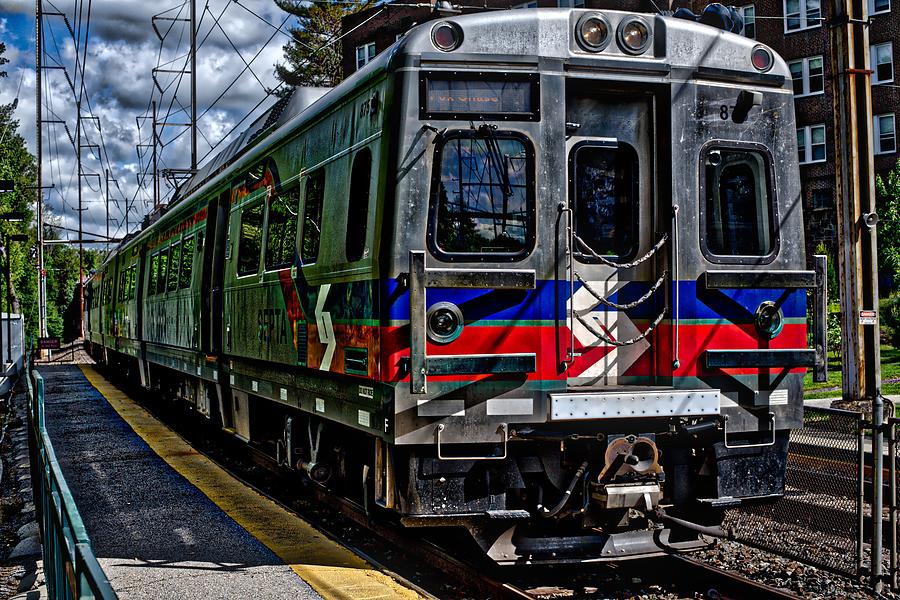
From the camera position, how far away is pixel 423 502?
604 centimetres

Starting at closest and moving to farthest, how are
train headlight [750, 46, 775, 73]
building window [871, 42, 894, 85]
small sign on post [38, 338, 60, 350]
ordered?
train headlight [750, 46, 775, 73] → small sign on post [38, 338, 60, 350] → building window [871, 42, 894, 85]

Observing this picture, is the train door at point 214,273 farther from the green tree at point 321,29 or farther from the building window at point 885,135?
the green tree at point 321,29

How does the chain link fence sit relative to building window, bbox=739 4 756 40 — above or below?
below

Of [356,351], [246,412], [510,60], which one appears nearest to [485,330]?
[356,351]

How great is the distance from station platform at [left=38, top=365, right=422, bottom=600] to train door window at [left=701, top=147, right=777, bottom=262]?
3.02 metres

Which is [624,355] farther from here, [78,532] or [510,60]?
[78,532]

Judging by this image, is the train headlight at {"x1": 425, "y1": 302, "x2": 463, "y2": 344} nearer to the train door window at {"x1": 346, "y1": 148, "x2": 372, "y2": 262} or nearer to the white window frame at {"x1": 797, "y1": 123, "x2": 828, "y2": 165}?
the train door window at {"x1": 346, "y1": 148, "x2": 372, "y2": 262}

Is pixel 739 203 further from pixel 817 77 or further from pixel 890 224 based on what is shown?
pixel 817 77

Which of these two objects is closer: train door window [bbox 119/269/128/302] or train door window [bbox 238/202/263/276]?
train door window [bbox 238/202/263/276]

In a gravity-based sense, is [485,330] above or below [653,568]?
above

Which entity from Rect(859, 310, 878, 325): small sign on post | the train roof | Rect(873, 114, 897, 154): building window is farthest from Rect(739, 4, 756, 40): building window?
the train roof

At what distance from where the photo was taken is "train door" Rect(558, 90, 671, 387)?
6.45 m

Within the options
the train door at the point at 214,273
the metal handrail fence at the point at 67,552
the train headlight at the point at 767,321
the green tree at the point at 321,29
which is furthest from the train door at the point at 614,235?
the green tree at the point at 321,29

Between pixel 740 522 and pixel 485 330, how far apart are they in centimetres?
337
